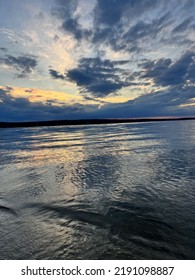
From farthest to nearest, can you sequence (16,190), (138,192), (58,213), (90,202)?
(16,190)
(138,192)
(90,202)
(58,213)

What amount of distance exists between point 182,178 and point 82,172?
23.6ft

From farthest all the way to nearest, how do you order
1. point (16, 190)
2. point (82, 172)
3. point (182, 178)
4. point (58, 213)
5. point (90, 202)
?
point (82, 172), point (182, 178), point (16, 190), point (90, 202), point (58, 213)

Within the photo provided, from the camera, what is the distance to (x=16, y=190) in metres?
13.5

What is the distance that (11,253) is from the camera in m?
6.98

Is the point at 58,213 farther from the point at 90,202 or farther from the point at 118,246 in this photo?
the point at 118,246

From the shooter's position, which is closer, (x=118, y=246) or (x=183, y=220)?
(x=118, y=246)

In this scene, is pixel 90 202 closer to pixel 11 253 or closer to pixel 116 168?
pixel 11 253

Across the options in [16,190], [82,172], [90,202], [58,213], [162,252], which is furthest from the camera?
[82,172]

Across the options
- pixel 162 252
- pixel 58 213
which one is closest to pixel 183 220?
pixel 162 252
